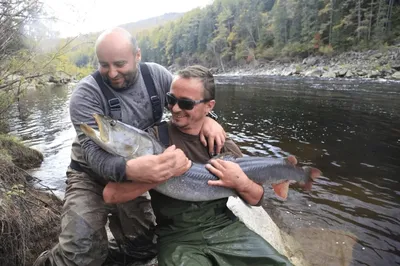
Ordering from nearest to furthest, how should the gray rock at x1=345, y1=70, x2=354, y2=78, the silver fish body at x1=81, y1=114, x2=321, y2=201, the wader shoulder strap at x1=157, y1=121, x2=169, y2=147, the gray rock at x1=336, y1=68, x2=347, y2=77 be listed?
the silver fish body at x1=81, y1=114, x2=321, y2=201
the wader shoulder strap at x1=157, y1=121, x2=169, y2=147
the gray rock at x1=345, y1=70, x2=354, y2=78
the gray rock at x1=336, y1=68, x2=347, y2=77

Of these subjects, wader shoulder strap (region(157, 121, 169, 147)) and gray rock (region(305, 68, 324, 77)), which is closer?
wader shoulder strap (region(157, 121, 169, 147))

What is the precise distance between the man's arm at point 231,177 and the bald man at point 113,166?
28 cm

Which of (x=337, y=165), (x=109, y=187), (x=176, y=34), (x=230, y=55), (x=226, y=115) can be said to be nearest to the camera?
(x=109, y=187)

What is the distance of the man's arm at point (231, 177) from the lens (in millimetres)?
2928

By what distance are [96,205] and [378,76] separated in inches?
1469

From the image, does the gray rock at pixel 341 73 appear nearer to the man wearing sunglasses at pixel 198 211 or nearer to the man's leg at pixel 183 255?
the man wearing sunglasses at pixel 198 211

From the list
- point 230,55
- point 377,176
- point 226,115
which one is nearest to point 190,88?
point 377,176

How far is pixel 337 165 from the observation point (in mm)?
9289

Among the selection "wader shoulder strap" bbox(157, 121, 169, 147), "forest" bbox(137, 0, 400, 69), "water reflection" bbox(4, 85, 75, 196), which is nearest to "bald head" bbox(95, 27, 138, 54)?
"wader shoulder strap" bbox(157, 121, 169, 147)

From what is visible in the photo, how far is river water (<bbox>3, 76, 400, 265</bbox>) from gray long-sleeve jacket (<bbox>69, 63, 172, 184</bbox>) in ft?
12.7

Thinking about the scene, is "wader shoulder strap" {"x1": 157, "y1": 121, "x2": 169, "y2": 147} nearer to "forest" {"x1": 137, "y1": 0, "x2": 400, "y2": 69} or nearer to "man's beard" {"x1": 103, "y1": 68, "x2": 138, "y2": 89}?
"man's beard" {"x1": 103, "y1": 68, "x2": 138, "y2": 89}

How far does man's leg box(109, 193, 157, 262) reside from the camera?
12.2ft

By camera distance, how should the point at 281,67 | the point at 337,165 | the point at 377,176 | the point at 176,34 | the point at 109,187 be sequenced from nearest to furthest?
1. the point at 109,187
2. the point at 377,176
3. the point at 337,165
4. the point at 281,67
5. the point at 176,34

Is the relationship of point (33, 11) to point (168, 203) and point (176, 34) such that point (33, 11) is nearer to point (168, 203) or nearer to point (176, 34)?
point (168, 203)
